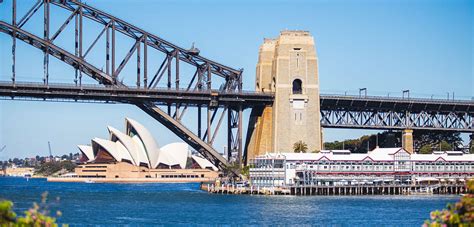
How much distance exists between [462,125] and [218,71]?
3797cm

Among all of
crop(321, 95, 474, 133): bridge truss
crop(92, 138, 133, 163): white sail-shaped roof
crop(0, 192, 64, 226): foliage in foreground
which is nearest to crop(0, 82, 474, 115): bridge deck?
crop(321, 95, 474, 133): bridge truss

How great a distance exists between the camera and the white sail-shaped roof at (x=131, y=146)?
177 m

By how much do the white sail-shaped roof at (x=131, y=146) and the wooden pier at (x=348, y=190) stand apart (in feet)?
175

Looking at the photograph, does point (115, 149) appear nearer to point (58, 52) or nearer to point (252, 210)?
point (58, 52)

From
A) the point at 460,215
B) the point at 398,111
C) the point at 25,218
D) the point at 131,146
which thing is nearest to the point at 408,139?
the point at 398,111

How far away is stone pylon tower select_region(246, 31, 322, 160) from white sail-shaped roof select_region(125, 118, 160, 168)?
170 ft

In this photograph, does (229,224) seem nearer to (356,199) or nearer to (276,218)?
(276,218)

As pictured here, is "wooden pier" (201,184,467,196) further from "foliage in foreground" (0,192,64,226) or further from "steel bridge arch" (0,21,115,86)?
"foliage in foreground" (0,192,64,226)

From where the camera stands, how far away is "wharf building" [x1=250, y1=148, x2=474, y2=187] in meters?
116

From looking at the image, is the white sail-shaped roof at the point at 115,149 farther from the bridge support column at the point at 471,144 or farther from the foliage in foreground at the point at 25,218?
the foliage in foreground at the point at 25,218

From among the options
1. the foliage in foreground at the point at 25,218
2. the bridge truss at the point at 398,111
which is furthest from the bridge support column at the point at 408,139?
the foliage in foreground at the point at 25,218

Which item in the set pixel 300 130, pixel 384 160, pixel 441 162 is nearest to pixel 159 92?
pixel 300 130

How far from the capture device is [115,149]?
7293 inches

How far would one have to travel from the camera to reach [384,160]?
406 ft
